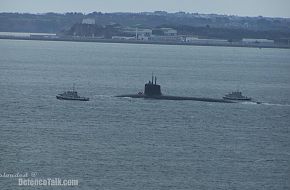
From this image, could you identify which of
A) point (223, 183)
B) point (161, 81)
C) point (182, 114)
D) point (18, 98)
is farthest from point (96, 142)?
point (161, 81)

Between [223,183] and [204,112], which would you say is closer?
[223,183]

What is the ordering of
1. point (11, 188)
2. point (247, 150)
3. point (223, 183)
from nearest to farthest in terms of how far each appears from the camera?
point (11, 188) → point (223, 183) → point (247, 150)

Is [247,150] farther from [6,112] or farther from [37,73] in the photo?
[37,73]

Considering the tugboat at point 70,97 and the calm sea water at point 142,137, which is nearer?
the calm sea water at point 142,137

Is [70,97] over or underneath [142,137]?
underneath

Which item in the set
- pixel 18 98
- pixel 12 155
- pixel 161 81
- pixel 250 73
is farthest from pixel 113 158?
pixel 250 73

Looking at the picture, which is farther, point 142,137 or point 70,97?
point 70,97

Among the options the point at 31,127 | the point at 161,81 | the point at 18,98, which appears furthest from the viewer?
the point at 161,81

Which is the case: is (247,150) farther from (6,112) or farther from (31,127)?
(6,112)

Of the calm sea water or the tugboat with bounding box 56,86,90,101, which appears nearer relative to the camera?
the calm sea water
